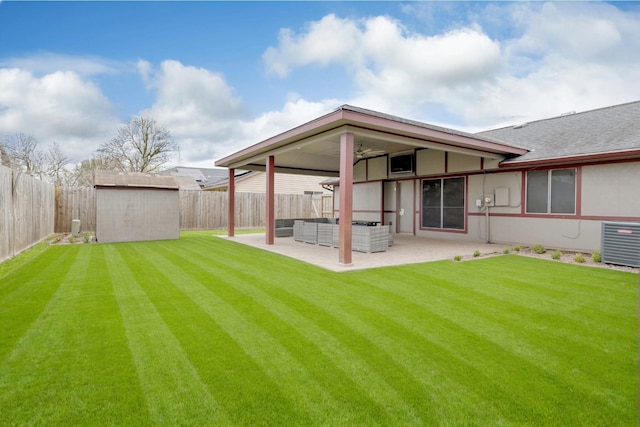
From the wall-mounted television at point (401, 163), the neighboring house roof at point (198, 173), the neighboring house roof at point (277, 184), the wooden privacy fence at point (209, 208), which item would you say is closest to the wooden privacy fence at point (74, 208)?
the wooden privacy fence at point (209, 208)

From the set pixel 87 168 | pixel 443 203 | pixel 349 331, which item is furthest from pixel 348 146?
pixel 87 168

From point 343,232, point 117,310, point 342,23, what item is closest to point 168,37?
point 342,23

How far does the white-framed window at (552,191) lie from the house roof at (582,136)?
54cm

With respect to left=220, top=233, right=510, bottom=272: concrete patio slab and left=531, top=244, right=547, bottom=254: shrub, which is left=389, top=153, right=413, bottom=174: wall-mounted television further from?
left=531, top=244, right=547, bottom=254: shrub

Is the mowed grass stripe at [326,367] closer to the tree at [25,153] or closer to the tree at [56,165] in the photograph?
the tree at [25,153]

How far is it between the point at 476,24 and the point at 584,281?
7867mm

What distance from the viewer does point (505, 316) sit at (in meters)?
3.63

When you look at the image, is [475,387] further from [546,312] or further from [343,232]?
[343,232]

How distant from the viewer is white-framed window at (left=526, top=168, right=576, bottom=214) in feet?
27.1

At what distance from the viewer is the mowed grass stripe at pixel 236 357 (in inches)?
81.0

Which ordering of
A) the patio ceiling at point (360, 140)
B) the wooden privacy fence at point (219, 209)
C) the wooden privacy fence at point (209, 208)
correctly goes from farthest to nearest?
the wooden privacy fence at point (219, 209) → the wooden privacy fence at point (209, 208) → the patio ceiling at point (360, 140)

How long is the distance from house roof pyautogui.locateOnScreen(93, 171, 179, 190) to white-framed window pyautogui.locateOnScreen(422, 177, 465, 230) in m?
8.36

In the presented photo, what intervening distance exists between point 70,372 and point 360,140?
8516 mm

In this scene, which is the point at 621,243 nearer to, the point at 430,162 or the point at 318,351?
the point at 430,162
